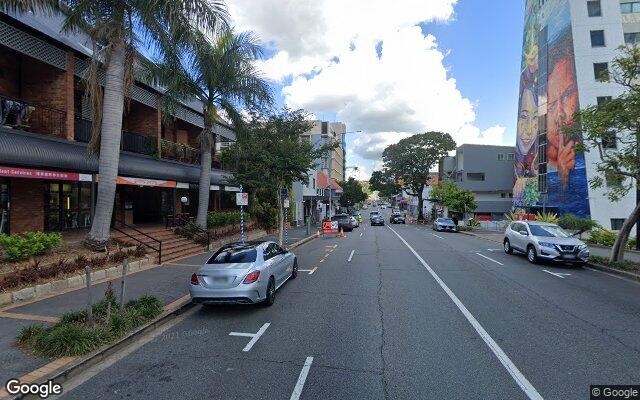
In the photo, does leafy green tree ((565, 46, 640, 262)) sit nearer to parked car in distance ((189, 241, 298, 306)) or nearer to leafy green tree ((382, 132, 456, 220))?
parked car in distance ((189, 241, 298, 306))

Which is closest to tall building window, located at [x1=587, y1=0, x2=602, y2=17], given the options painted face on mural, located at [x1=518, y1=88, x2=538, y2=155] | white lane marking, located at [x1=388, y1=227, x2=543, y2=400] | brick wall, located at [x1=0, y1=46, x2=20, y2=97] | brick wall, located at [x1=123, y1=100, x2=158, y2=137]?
painted face on mural, located at [x1=518, y1=88, x2=538, y2=155]

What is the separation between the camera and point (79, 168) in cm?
1317

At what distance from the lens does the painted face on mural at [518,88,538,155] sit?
142ft

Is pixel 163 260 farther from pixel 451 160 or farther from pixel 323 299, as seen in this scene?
pixel 451 160

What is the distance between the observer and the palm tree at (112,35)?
1227 cm

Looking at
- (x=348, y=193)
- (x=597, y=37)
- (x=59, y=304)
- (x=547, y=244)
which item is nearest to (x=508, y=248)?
(x=547, y=244)

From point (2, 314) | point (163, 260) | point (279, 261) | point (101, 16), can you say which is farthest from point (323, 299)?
point (101, 16)

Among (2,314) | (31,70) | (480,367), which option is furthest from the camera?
(31,70)

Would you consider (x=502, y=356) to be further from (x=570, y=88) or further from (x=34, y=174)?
(x=570, y=88)

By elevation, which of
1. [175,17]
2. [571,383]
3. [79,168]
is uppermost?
[175,17]

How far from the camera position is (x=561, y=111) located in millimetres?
37375

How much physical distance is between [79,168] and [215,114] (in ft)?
23.4

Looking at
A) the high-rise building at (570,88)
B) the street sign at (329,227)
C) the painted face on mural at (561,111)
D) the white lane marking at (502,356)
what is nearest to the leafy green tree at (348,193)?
the high-rise building at (570,88)

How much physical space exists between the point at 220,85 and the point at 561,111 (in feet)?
111
